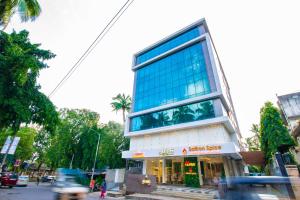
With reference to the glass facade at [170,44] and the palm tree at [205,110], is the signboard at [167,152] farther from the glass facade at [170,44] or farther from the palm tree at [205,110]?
the glass facade at [170,44]

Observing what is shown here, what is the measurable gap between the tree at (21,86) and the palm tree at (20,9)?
8.30 feet

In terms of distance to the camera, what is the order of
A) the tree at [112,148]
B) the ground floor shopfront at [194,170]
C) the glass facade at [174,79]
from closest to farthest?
the ground floor shopfront at [194,170], the glass facade at [174,79], the tree at [112,148]

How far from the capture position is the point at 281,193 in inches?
230

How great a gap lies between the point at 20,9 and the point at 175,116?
74.2ft

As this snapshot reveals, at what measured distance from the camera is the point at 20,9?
42.0ft

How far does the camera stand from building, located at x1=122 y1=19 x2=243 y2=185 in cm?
2339

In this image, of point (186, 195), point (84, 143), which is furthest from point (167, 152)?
point (84, 143)

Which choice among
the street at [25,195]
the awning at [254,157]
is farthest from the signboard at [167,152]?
the street at [25,195]

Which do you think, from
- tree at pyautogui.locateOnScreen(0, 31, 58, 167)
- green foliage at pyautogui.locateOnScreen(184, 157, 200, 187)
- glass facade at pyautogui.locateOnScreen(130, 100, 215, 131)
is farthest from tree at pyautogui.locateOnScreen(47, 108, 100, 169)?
green foliage at pyautogui.locateOnScreen(184, 157, 200, 187)

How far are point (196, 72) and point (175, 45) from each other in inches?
366

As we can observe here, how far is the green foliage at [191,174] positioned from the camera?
22.4 m

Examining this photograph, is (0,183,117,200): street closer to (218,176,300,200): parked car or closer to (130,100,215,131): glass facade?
(218,176,300,200): parked car

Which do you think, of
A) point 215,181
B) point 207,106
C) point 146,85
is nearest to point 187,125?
point 207,106

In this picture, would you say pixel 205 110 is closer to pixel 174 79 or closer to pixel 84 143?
pixel 174 79
